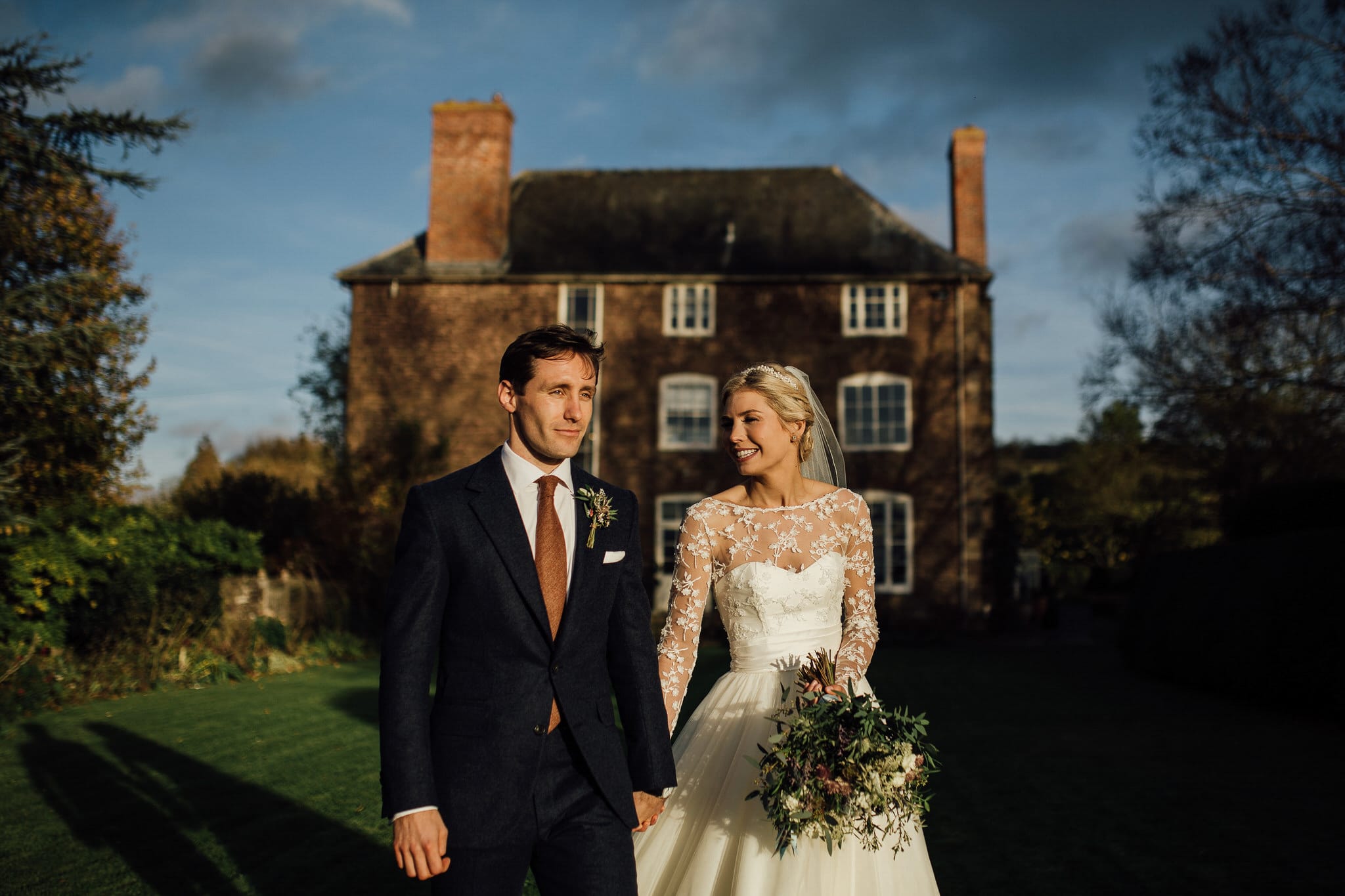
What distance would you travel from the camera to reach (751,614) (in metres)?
4.08

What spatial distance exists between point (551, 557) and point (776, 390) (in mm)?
1473

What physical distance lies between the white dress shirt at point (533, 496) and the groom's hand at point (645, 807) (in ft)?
2.02

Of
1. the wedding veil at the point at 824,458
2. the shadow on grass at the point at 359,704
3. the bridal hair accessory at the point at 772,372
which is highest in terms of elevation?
the bridal hair accessory at the point at 772,372

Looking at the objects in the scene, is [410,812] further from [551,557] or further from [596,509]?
[596,509]

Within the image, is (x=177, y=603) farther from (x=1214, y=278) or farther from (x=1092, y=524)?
(x=1092, y=524)

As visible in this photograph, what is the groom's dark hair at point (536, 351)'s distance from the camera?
9.72 ft

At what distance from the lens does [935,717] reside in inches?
478

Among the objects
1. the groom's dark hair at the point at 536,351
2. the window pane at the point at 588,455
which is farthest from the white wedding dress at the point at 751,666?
the window pane at the point at 588,455

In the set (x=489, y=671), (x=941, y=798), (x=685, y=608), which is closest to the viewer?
(x=489, y=671)

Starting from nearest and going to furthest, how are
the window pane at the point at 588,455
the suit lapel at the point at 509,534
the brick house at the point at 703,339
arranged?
→ the suit lapel at the point at 509,534, the brick house at the point at 703,339, the window pane at the point at 588,455

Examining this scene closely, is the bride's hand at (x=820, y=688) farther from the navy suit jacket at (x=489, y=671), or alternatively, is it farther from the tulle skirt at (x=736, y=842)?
the navy suit jacket at (x=489, y=671)

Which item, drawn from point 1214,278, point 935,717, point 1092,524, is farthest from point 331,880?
point 1092,524

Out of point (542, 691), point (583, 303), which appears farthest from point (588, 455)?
point (542, 691)

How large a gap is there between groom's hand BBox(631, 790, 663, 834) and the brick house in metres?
22.7
